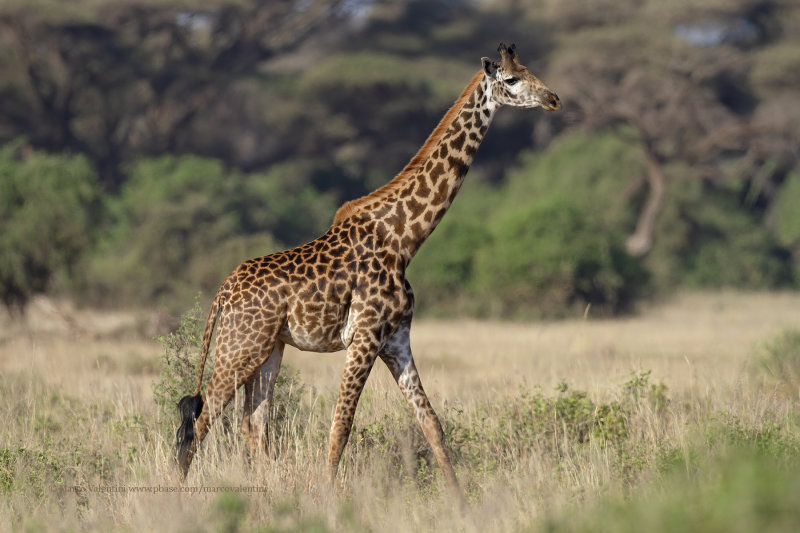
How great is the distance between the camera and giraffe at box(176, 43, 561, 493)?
6586 millimetres

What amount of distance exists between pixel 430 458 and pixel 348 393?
4.91ft

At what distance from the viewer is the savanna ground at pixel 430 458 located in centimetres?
507

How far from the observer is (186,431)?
21.5ft

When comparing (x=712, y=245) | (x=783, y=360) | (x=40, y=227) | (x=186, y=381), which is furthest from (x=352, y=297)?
(x=712, y=245)

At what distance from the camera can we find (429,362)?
46.5 ft

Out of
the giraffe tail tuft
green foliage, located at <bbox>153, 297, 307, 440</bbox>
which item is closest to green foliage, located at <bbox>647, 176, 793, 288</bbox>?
green foliage, located at <bbox>153, 297, 307, 440</bbox>

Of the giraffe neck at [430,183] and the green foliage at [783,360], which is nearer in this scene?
the giraffe neck at [430,183]

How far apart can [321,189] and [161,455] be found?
27.5 m

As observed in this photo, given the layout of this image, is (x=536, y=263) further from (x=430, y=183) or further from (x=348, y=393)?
(x=348, y=393)

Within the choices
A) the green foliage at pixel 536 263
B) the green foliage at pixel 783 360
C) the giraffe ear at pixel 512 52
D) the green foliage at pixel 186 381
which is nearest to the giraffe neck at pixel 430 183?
the giraffe ear at pixel 512 52

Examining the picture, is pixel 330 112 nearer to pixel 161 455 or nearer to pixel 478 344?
pixel 478 344

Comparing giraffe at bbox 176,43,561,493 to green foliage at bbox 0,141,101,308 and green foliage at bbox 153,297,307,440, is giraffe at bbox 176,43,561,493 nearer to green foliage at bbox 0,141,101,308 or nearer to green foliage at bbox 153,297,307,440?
green foliage at bbox 153,297,307,440

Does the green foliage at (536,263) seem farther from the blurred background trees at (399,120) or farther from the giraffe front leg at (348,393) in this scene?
the giraffe front leg at (348,393)

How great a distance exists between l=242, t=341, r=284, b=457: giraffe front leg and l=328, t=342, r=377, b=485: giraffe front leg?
1.92ft
